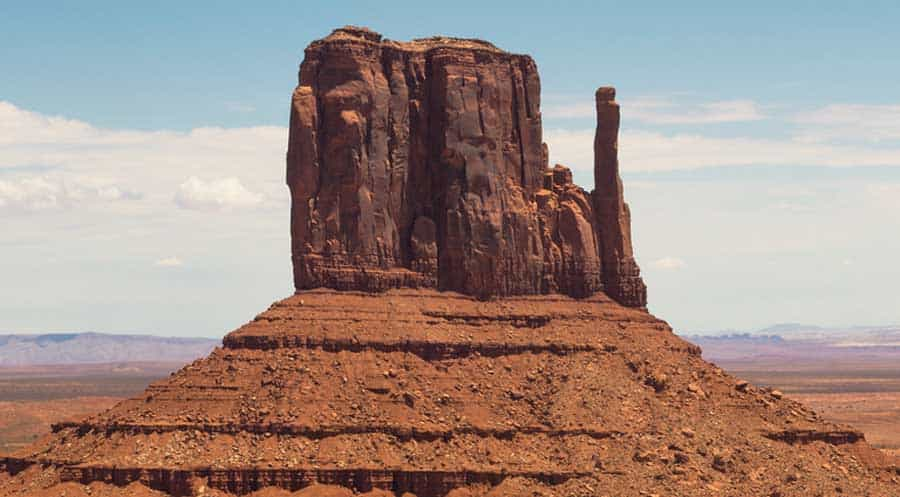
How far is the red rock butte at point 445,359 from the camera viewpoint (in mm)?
90750

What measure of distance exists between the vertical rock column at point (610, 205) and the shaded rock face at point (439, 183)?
8 cm

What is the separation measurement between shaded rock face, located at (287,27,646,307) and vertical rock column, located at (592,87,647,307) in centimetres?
8

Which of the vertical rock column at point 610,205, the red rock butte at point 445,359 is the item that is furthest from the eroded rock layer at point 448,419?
the vertical rock column at point 610,205

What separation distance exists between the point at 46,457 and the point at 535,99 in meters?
32.1

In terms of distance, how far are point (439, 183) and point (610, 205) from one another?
411 inches

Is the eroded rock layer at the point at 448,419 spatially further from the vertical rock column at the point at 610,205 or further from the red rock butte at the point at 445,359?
the vertical rock column at the point at 610,205

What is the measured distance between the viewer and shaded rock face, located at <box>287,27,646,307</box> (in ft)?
332

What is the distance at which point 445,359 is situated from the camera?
9881 centimetres

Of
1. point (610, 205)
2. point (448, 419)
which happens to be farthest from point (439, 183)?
point (448, 419)

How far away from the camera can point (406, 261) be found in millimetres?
103938

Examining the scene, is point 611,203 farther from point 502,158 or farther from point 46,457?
point 46,457

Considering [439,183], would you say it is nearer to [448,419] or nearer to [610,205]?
[610,205]

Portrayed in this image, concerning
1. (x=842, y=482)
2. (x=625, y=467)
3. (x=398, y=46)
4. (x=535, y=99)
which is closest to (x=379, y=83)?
(x=398, y=46)

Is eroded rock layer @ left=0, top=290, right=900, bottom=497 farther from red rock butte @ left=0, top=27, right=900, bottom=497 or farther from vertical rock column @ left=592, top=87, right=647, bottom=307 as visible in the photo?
vertical rock column @ left=592, top=87, right=647, bottom=307
